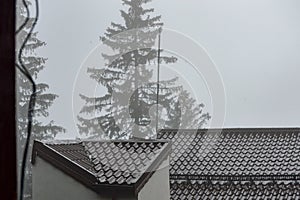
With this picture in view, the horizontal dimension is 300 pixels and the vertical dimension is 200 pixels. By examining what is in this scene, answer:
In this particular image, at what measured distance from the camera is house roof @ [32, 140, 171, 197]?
2.43 metres

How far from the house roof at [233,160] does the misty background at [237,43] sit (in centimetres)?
76

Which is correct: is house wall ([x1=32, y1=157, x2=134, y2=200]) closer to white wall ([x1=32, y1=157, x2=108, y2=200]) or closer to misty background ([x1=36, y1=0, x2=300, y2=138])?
white wall ([x1=32, y1=157, x2=108, y2=200])

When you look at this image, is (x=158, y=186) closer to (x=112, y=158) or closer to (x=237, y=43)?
(x=112, y=158)

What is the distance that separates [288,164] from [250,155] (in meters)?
0.38

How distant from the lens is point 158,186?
9.00 ft

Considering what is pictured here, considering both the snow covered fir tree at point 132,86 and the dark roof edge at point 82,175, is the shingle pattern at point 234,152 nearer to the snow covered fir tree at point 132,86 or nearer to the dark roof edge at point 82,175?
the snow covered fir tree at point 132,86

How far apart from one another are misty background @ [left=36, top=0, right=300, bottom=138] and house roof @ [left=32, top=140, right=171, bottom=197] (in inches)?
20.7

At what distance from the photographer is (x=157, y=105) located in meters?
2.46
